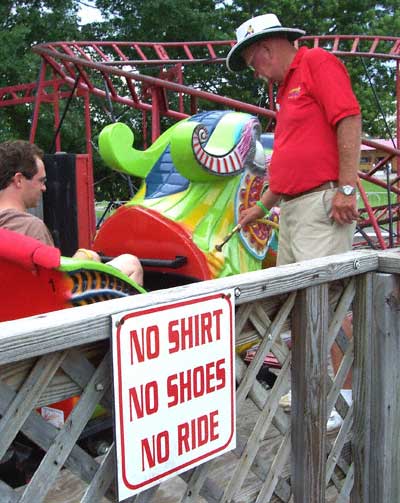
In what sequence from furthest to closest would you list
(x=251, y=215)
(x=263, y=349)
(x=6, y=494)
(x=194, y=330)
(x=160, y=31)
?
(x=160, y=31)
(x=251, y=215)
(x=263, y=349)
(x=194, y=330)
(x=6, y=494)

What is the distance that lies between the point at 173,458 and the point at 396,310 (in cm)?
94

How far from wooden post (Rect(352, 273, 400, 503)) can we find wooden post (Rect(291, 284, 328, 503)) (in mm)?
242

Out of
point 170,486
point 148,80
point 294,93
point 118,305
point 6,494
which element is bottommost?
point 170,486

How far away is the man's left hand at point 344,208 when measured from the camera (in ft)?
8.53

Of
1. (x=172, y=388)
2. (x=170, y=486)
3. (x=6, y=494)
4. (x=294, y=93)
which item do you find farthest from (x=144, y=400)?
(x=294, y=93)

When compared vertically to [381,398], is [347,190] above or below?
above

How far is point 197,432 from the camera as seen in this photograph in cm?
157

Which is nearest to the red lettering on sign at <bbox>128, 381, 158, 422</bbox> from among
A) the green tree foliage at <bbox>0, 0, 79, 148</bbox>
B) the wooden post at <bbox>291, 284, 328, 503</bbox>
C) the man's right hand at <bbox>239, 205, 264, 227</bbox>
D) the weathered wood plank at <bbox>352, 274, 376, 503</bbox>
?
the wooden post at <bbox>291, 284, 328, 503</bbox>

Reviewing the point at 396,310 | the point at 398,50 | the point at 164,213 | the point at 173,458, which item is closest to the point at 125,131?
the point at 164,213

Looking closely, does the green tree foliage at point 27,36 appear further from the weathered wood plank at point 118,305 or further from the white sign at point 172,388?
the white sign at point 172,388

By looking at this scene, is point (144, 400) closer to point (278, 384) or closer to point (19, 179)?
point (278, 384)

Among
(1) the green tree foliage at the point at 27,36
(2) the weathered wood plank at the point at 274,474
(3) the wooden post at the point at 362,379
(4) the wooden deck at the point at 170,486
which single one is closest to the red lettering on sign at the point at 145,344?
(2) the weathered wood plank at the point at 274,474

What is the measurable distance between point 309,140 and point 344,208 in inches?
12.5

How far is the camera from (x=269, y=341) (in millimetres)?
1806
